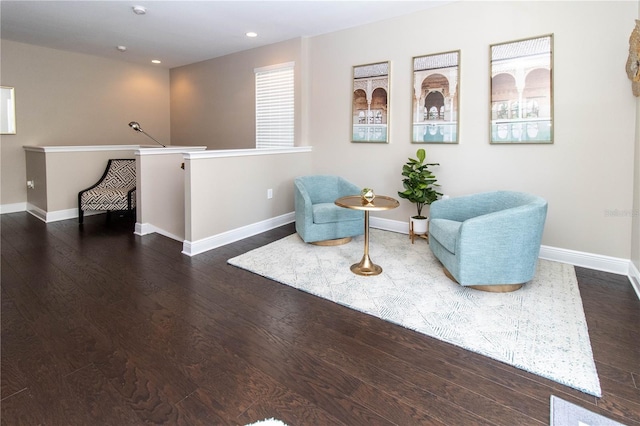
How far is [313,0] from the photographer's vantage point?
3736 millimetres

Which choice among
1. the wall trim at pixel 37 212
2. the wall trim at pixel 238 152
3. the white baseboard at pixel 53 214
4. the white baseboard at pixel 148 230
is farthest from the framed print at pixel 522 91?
the wall trim at pixel 37 212

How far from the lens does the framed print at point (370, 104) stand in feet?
14.5

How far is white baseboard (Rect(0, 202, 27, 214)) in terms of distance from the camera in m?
5.38

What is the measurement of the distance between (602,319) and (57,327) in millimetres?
3569

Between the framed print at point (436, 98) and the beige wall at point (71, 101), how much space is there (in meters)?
5.21

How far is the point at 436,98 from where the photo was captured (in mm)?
4039

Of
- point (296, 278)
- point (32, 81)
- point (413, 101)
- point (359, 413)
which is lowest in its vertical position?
point (359, 413)

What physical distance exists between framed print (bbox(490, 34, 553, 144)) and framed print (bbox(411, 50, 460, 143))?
1.32 feet

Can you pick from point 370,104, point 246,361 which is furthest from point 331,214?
point 246,361

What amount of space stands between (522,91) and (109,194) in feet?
17.5

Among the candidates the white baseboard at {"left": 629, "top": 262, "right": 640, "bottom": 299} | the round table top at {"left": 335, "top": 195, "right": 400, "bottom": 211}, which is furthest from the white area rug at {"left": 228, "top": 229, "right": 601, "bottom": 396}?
the round table top at {"left": 335, "top": 195, "right": 400, "bottom": 211}

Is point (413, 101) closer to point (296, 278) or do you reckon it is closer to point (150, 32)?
point (296, 278)

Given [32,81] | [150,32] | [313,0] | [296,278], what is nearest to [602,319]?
[296,278]

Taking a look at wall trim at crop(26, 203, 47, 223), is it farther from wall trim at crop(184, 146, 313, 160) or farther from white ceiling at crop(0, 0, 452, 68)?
wall trim at crop(184, 146, 313, 160)
